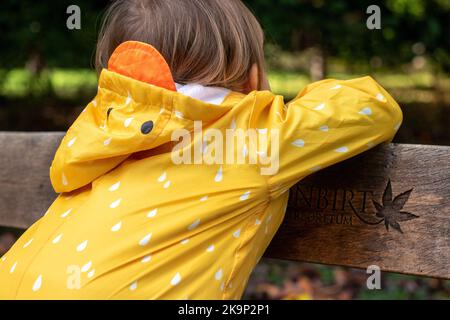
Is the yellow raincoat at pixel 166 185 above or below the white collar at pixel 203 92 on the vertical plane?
below

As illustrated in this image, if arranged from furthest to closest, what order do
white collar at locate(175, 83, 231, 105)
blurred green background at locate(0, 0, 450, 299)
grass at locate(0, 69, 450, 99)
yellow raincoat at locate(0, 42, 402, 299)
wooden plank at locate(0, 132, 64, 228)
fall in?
grass at locate(0, 69, 450, 99)
blurred green background at locate(0, 0, 450, 299)
wooden plank at locate(0, 132, 64, 228)
white collar at locate(175, 83, 231, 105)
yellow raincoat at locate(0, 42, 402, 299)

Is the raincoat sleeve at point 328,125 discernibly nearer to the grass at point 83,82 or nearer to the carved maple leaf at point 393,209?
the carved maple leaf at point 393,209

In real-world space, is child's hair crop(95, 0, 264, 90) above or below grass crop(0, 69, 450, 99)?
above

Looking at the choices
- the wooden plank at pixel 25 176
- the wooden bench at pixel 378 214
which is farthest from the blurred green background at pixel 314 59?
the wooden bench at pixel 378 214

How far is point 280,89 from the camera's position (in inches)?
197

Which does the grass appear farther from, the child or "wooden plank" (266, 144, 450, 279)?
the child

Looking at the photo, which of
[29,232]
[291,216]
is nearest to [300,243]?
[291,216]

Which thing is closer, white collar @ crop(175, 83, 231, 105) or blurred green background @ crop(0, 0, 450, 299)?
white collar @ crop(175, 83, 231, 105)

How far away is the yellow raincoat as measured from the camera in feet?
5.21

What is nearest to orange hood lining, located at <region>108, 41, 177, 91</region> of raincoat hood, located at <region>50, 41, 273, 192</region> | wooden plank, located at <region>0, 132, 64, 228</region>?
raincoat hood, located at <region>50, 41, 273, 192</region>

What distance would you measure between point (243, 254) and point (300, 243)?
12.4 inches

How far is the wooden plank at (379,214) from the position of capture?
1729mm

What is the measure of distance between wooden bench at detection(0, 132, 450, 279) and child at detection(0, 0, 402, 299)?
0.11 metres

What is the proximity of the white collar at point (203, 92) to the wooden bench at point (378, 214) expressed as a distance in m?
0.36
